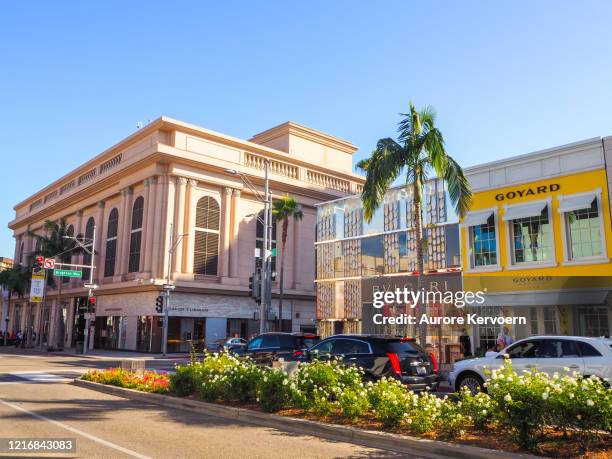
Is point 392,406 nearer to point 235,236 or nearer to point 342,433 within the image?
point 342,433

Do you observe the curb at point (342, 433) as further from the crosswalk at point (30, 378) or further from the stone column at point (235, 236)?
the stone column at point (235, 236)

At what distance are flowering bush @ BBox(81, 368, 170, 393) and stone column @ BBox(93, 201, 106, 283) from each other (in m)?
36.2

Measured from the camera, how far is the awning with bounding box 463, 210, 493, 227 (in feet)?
74.1

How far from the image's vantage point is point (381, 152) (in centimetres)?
1933

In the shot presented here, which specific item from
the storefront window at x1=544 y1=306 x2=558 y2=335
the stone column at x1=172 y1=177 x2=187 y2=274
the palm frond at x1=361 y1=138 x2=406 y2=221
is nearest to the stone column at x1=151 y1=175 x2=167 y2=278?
the stone column at x1=172 y1=177 x2=187 y2=274

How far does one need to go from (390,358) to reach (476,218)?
491 inches

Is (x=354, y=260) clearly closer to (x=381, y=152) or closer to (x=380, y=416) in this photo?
(x=381, y=152)

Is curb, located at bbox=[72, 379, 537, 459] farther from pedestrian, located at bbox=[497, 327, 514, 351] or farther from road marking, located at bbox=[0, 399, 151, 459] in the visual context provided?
pedestrian, located at bbox=[497, 327, 514, 351]

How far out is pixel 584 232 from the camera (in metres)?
20.1

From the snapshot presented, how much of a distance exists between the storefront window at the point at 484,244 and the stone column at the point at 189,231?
87.6 feet

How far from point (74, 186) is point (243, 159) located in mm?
22278

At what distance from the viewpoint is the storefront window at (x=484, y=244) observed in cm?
2275

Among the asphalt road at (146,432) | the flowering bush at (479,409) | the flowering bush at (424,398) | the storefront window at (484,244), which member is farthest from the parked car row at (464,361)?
the storefront window at (484,244)

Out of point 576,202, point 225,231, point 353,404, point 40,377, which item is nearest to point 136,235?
point 225,231
